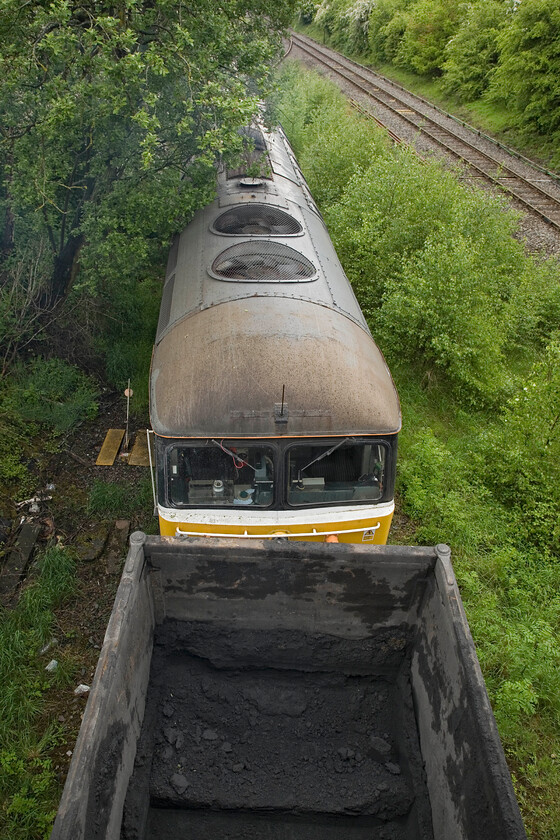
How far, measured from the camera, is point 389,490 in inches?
183

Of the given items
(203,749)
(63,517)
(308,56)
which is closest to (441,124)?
(308,56)

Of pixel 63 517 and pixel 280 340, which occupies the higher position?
pixel 280 340

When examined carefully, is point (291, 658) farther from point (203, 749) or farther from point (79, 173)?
point (79, 173)

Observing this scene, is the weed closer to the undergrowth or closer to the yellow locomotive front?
the undergrowth

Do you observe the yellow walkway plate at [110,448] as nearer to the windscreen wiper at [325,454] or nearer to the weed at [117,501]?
the weed at [117,501]

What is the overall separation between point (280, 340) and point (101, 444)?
12.5 feet

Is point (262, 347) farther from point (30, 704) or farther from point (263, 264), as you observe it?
point (30, 704)

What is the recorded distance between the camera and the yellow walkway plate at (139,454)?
700 centimetres

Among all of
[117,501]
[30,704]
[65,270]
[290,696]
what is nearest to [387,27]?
[65,270]

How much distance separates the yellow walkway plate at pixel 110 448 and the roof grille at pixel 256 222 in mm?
2941

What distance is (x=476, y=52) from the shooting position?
70.8ft

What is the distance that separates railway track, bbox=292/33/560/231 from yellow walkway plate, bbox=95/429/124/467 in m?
9.96

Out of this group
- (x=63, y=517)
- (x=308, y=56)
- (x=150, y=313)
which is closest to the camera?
(x=63, y=517)

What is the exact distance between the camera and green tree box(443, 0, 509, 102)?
2089cm
